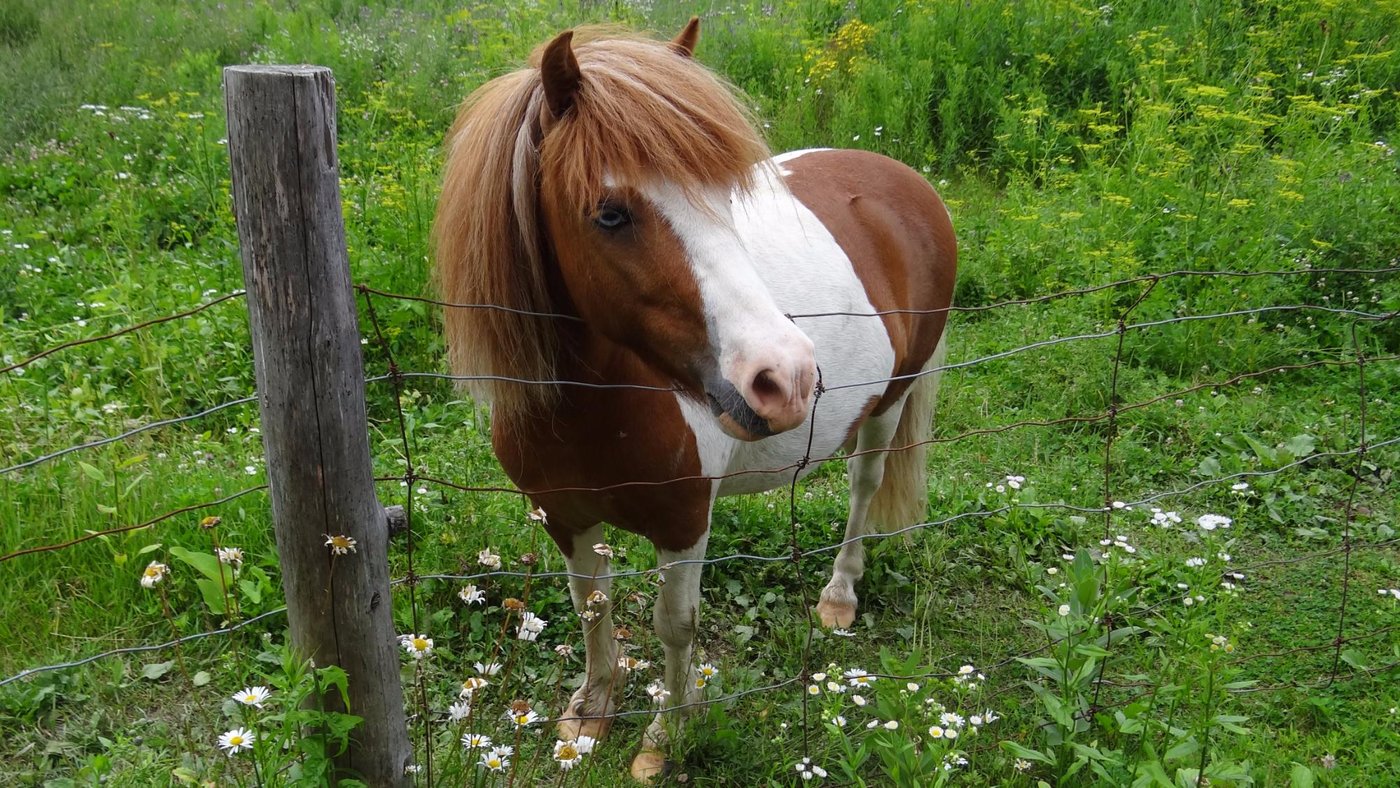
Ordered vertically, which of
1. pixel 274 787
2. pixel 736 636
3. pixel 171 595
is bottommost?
pixel 736 636

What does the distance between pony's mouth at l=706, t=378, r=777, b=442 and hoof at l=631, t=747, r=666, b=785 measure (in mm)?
1328

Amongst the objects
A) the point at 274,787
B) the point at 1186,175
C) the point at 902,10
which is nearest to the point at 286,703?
the point at 274,787

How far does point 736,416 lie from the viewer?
1.70 meters

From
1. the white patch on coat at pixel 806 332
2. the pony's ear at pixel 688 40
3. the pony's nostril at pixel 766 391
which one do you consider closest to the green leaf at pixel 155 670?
the white patch on coat at pixel 806 332

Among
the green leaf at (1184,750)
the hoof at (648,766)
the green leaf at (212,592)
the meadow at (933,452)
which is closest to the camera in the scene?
the green leaf at (1184,750)

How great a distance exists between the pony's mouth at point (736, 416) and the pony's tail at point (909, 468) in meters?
1.99

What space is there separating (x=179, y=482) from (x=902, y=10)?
23.8 feet

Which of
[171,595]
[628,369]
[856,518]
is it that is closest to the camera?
[628,369]

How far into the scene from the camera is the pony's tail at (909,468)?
361 cm

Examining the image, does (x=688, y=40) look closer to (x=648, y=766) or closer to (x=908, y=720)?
(x=908, y=720)

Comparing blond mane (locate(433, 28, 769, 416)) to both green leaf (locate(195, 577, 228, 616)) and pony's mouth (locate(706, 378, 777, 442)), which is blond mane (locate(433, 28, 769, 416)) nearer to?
pony's mouth (locate(706, 378, 777, 442))

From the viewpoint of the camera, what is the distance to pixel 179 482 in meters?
3.26

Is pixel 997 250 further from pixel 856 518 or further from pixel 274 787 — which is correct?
pixel 274 787

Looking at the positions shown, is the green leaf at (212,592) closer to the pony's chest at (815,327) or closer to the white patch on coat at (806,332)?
the white patch on coat at (806,332)
